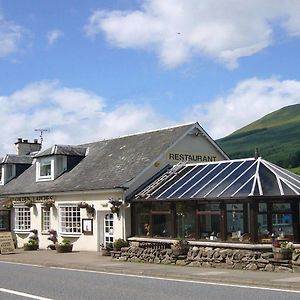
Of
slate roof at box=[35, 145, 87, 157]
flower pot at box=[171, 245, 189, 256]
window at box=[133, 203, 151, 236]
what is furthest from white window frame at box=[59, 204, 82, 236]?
flower pot at box=[171, 245, 189, 256]

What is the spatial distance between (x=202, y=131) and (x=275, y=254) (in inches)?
529

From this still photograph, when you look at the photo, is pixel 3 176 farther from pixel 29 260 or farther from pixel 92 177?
pixel 29 260

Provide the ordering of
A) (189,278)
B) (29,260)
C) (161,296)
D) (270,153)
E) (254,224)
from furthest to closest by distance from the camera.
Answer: (270,153)
(29,260)
(254,224)
(189,278)
(161,296)

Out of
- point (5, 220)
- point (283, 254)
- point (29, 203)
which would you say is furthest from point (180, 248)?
point (5, 220)

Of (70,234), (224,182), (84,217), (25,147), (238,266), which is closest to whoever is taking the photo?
(238,266)

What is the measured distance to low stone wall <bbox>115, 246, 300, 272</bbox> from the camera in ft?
60.3

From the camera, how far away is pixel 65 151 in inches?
1347

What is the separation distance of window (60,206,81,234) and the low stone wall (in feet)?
24.1

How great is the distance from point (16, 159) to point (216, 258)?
23.4 metres

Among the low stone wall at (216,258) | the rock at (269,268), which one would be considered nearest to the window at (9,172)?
the low stone wall at (216,258)

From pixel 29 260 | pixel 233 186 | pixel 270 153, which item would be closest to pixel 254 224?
pixel 233 186

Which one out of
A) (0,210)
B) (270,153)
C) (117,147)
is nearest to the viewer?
(117,147)

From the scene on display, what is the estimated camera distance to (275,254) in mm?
18562

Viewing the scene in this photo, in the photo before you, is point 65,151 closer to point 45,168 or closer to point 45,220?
point 45,168
